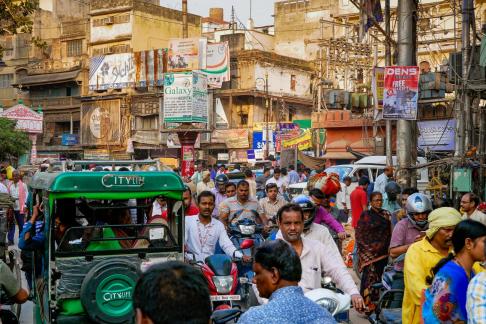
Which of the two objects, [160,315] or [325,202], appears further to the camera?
[325,202]

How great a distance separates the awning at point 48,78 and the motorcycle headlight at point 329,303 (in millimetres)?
51628

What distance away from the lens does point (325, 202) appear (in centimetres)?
996

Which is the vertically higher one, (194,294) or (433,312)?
(194,294)

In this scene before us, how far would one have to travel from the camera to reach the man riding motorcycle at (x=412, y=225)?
7348mm

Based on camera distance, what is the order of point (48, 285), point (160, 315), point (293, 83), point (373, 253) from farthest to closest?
point (293, 83)
point (373, 253)
point (48, 285)
point (160, 315)

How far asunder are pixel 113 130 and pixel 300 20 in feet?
49.5

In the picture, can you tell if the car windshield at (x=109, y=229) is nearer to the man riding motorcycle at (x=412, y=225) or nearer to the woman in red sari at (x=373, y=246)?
the man riding motorcycle at (x=412, y=225)

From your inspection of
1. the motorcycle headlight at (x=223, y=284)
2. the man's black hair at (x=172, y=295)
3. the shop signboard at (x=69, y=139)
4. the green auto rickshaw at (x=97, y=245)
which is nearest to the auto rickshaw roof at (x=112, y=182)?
the green auto rickshaw at (x=97, y=245)

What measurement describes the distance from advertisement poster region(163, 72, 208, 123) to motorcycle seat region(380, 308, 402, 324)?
3389 centimetres

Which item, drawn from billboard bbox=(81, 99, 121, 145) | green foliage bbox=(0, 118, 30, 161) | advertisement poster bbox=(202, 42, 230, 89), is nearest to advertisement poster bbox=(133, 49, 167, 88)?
billboard bbox=(81, 99, 121, 145)

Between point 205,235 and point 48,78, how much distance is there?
4930 centimetres

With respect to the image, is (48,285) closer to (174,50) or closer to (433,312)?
(433,312)

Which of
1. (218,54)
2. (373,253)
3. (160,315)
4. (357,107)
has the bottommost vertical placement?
(373,253)

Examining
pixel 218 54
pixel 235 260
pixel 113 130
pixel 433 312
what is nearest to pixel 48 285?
pixel 235 260
